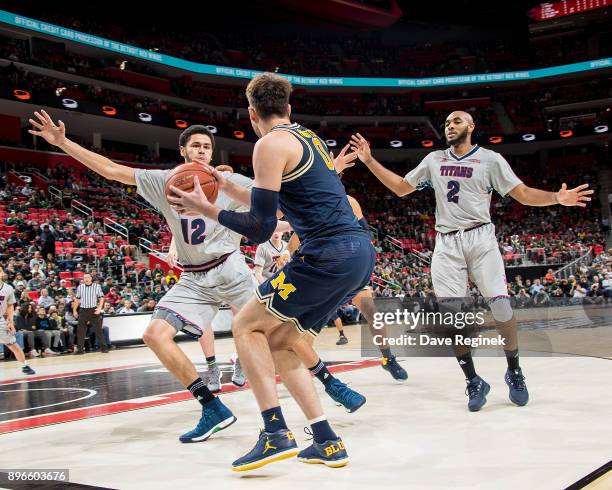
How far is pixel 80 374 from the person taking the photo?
8680mm

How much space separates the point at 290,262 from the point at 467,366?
2.30 m

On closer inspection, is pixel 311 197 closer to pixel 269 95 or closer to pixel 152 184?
pixel 269 95

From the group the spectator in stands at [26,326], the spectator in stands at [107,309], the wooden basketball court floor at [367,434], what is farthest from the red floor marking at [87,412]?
the spectator in stands at [107,309]

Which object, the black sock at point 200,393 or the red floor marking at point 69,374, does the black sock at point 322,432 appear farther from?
the red floor marking at point 69,374

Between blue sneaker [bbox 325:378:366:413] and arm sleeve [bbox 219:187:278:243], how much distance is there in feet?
6.33

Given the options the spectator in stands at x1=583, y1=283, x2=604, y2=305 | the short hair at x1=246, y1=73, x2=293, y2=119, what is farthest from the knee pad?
the spectator in stands at x1=583, y1=283, x2=604, y2=305

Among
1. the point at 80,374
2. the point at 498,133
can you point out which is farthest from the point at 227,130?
the point at 80,374

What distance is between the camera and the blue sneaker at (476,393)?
4.55 m

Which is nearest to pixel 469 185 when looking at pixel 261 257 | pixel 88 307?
pixel 261 257

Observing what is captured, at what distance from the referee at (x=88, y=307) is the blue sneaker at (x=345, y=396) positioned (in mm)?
9597

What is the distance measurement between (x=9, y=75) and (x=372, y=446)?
2471cm

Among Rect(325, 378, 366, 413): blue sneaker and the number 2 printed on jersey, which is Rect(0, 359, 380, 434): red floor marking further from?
the number 2 printed on jersey

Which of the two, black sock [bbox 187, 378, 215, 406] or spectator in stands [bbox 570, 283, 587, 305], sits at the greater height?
black sock [bbox 187, 378, 215, 406]

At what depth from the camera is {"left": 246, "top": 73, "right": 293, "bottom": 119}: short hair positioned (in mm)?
3402
